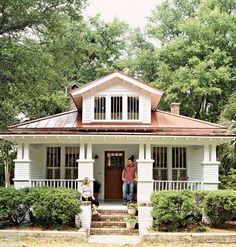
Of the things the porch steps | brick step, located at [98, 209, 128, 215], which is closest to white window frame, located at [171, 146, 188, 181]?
brick step, located at [98, 209, 128, 215]

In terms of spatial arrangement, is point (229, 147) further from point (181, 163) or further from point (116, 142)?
point (116, 142)

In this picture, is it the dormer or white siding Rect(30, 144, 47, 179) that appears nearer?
white siding Rect(30, 144, 47, 179)

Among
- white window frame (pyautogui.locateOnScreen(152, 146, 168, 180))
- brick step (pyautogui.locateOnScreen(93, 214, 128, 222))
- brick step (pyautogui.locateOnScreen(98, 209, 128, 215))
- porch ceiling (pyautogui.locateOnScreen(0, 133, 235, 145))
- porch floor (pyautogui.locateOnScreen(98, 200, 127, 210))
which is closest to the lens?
brick step (pyautogui.locateOnScreen(93, 214, 128, 222))

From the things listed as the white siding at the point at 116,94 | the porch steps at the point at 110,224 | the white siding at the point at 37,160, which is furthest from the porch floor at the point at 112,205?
the white siding at the point at 116,94

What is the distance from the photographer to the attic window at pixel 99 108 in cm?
1886

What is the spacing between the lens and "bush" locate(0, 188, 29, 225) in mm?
14652

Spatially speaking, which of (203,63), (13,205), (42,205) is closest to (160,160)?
(42,205)

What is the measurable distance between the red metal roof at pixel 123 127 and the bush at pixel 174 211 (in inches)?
124

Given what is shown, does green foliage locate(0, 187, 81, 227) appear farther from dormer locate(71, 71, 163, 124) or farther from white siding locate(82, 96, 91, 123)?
dormer locate(71, 71, 163, 124)

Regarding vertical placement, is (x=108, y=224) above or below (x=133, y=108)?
below

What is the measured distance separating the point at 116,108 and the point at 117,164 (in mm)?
3007

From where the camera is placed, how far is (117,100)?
62.3ft

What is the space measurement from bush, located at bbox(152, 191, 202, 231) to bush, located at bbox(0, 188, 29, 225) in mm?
4488

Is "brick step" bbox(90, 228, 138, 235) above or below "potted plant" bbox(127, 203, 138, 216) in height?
below
